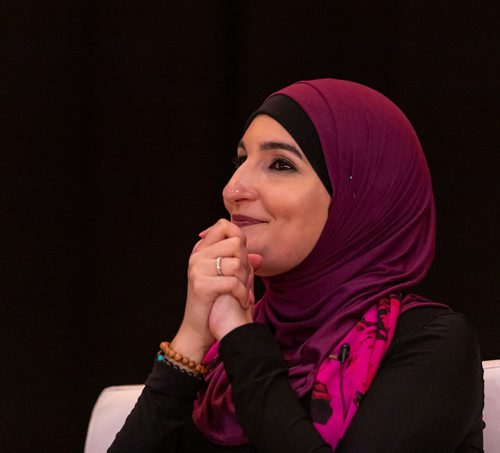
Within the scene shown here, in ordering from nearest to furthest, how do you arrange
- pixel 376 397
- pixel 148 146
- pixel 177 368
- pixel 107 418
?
pixel 376 397 < pixel 177 368 < pixel 107 418 < pixel 148 146

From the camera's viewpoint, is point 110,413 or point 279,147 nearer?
point 279,147

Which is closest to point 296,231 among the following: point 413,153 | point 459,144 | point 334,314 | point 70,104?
point 334,314

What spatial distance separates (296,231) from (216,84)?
119 centimetres

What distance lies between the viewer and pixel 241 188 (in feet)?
3.83

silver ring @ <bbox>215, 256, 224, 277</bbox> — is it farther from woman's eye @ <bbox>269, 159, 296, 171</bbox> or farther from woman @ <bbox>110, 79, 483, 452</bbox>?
woman's eye @ <bbox>269, 159, 296, 171</bbox>

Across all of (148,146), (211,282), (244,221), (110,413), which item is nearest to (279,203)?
(244,221)

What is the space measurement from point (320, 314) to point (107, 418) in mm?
507

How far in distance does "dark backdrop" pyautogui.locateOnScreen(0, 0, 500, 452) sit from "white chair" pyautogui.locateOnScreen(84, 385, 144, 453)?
86cm

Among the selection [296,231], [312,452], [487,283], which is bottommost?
[487,283]

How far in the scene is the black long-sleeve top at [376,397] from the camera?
0.95 m

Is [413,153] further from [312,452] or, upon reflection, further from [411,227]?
[312,452]

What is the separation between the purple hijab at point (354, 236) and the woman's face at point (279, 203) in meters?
0.03

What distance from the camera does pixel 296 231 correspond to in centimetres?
114

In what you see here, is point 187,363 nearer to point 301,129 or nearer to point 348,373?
point 348,373
